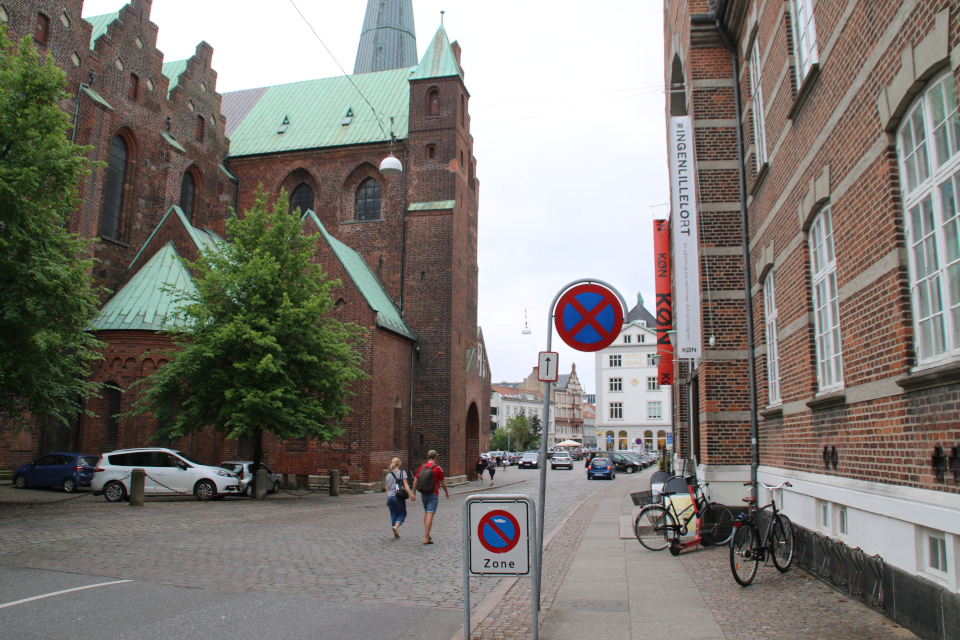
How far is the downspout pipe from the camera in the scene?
37.8ft

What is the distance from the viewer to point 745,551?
777 cm

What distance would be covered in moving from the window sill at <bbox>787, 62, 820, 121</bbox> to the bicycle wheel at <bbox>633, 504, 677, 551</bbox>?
579 centimetres

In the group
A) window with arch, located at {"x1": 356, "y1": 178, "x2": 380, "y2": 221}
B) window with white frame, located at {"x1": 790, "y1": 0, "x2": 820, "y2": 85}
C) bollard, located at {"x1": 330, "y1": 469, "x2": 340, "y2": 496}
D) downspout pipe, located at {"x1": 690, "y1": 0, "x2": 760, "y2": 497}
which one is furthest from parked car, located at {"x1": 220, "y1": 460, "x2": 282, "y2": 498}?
window with white frame, located at {"x1": 790, "y1": 0, "x2": 820, "y2": 85}

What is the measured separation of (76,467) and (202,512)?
27.1ft

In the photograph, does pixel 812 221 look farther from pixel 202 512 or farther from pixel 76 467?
pixel 76 467

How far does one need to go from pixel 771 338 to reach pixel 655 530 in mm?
3450

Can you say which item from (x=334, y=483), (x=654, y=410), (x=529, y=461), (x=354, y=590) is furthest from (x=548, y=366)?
(x=654, y=410)

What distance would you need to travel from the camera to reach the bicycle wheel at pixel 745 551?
767 centimetres

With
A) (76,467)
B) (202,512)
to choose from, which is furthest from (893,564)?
(76,467)

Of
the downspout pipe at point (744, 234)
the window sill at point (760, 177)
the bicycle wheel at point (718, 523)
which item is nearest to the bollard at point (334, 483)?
the bicycle wheel at point (718, 523)

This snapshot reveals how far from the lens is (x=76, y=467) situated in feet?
72.4

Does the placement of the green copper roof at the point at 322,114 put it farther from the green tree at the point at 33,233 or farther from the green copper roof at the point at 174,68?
the green tree at the point at 33,233

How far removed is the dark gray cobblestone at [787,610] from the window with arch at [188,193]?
29992mm

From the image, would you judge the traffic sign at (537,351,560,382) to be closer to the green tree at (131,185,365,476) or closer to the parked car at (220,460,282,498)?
the green tree at (131,185,365,476)
